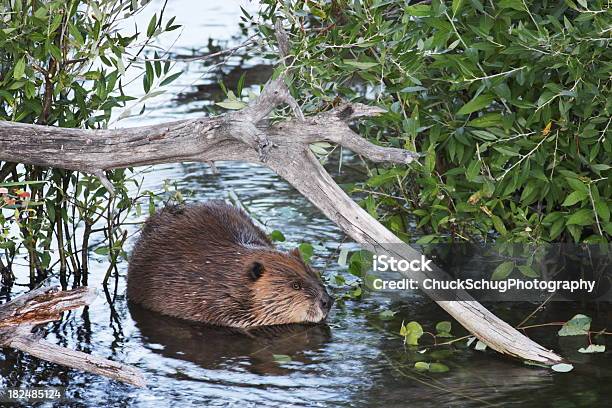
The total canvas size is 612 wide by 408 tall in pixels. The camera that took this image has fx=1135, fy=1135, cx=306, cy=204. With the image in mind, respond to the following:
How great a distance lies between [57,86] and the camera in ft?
20.0

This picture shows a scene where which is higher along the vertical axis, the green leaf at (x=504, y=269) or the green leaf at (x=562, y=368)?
the green leaf at (x=504, y=269)

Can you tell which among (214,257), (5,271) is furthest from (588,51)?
(5,271)

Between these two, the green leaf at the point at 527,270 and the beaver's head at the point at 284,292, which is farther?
the beaver's head at the point at 284,292

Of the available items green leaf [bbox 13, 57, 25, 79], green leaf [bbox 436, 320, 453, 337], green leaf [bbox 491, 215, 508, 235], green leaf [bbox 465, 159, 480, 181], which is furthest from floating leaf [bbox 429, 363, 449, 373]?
green leaf [bbox 13, 57, 25, 79]

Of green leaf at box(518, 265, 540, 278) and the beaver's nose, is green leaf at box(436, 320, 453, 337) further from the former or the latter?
the beaver's nose

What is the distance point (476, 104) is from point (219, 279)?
6.06ft

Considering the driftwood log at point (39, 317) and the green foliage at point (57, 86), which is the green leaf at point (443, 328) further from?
A: the green foliage at point (57, 86)

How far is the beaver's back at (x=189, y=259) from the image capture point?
655 centimetres

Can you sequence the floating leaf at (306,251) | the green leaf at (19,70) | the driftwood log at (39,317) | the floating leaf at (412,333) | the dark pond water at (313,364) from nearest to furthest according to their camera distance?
the driftwood log at (39,317) → the dark pond water at (313,364) → the green leaf at (19,70) → the floating leaf at (412,333) → the floating leaf at (306,251)

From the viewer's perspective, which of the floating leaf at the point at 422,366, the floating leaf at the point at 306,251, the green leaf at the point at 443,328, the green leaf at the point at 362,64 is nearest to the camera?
the green leaf at the point at 362,64

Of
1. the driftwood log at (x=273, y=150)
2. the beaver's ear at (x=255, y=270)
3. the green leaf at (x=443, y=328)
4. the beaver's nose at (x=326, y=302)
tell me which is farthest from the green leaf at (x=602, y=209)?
the beaver's ear at (x=255, y=270)

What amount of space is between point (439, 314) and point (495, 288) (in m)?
0.46

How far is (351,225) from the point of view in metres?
5.44

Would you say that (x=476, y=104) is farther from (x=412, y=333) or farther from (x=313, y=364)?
(x=313, y=364)
